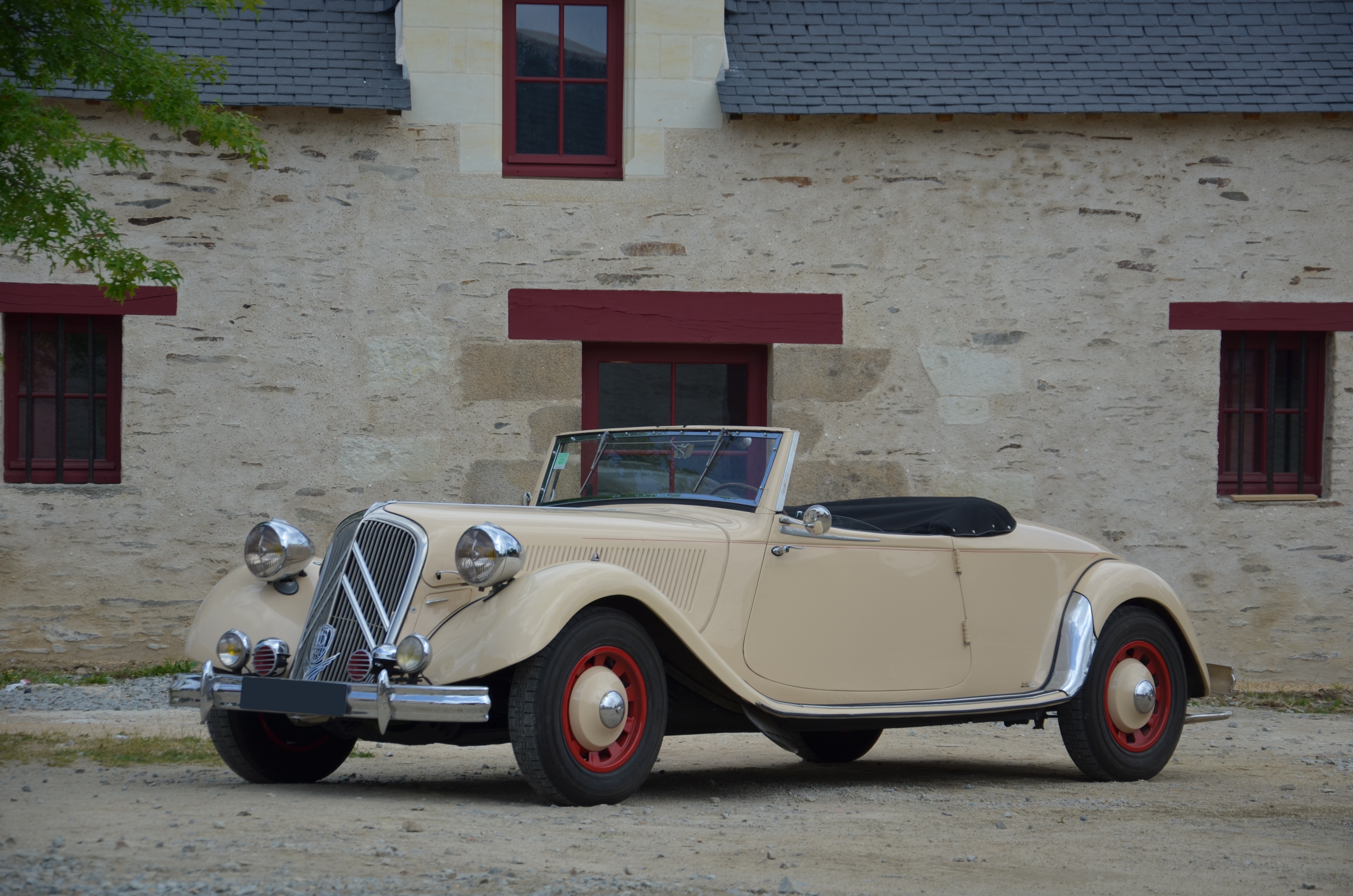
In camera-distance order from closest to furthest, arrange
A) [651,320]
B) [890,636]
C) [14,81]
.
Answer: [890,636] → [14,81] → [651,320]

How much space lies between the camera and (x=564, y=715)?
4727mm

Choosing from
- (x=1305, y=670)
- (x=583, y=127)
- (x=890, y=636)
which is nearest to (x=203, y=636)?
(x=890, y=636)

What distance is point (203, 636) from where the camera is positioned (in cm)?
534

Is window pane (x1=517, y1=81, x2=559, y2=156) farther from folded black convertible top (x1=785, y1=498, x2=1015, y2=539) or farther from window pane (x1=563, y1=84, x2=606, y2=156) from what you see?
folded black convertible top (x1=785, y1=498, x2=1015, y2=539)

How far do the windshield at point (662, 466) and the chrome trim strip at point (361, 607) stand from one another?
1337 mm

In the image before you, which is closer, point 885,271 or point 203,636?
point 203,636

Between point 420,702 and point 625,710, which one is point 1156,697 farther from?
point 420,702

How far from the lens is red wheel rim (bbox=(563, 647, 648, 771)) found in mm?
4875

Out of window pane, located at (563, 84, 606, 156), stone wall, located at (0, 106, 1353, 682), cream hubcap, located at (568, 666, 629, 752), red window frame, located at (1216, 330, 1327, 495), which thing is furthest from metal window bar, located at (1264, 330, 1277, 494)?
cream hubcap, located at (568, 666, 629, 752)

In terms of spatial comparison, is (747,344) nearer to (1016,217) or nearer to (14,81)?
(1016,217)

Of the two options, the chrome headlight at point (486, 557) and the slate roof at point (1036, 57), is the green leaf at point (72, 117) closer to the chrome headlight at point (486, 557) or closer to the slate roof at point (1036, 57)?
the chrome headlight at point (486, 557)

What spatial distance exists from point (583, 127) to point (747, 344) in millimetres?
1924

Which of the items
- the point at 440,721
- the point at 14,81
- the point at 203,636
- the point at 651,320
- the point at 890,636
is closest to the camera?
the point at 440,721

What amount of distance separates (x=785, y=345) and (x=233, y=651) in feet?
19.1
